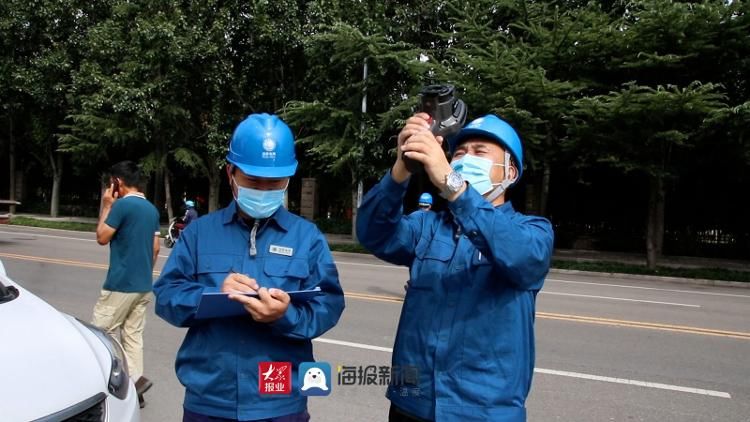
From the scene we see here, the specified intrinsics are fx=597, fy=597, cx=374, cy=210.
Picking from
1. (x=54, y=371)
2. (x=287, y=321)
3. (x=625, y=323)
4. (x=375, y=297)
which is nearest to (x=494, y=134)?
(x=287, y=321)

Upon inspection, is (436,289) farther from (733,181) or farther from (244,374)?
(733,181)

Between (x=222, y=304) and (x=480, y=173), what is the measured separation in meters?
0.97

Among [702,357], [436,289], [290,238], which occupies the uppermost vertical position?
[290,238]

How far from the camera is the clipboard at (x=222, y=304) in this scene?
1.87m

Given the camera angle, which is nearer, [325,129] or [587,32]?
[587,32]

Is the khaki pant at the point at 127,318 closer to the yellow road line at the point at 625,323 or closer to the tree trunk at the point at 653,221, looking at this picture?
the yellow road line at the point at 625,323

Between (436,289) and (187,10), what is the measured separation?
20.5 metres

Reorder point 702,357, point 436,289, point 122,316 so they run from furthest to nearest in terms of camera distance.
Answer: point 702,357 → point 122,316 → point 436,289

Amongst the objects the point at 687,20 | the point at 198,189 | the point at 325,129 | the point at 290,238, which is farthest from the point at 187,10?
the point at 290,238

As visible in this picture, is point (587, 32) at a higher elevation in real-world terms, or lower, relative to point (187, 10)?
lower

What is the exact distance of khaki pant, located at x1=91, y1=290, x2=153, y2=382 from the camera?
4328 mm

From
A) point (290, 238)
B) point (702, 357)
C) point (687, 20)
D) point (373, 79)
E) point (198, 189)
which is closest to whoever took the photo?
point (290, 238)

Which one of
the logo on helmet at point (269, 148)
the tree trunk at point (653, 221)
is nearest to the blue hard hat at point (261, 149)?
the logo on helmet at point (269, 148)

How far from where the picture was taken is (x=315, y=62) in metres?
19.0
